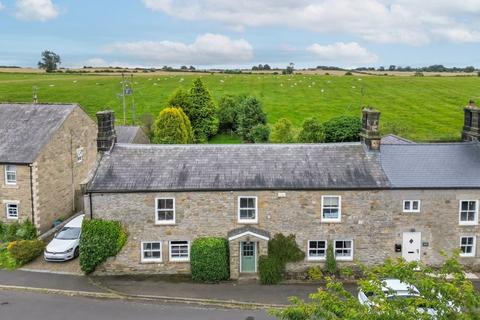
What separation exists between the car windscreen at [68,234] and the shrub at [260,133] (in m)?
33.6

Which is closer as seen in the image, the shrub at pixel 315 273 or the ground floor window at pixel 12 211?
the shrub at pixel 315 273

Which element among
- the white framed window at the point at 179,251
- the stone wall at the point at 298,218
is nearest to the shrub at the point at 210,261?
the white framed window at the point at 179,251

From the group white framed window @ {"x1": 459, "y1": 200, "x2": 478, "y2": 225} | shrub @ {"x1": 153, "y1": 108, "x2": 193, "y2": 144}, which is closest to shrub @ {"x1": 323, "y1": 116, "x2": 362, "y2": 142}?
shrub @ {"x1": 153, "y1": 108, "x2": 193, "y2": 144}

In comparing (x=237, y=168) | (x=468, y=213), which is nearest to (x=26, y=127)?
(x=237, y=168)

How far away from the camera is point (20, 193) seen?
33438mm

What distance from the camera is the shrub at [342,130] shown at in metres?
56.5

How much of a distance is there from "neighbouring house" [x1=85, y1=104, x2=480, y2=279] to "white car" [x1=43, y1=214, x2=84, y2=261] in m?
3.21

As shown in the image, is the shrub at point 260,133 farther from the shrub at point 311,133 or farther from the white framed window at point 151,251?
the white framed window at point 151,251

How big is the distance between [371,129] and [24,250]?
68.4ft

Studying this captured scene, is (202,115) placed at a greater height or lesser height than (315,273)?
greater

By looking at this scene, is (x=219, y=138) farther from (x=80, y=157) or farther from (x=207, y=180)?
(x=207, y=180)

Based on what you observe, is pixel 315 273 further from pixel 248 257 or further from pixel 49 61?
pixel 49 61

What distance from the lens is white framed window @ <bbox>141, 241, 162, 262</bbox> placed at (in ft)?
89.9

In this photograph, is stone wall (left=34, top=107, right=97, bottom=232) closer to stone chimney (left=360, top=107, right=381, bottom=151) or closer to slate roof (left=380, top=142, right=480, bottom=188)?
stone chimney (left=360, top=107, right=381, bottom=151)
